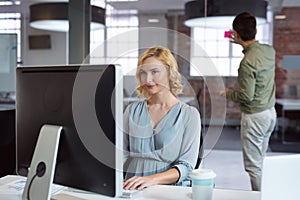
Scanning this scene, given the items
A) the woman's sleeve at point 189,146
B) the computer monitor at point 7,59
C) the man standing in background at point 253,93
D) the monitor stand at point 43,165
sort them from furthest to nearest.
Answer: the computer monitor at point 7,59 < the man standing in background at point 253,93 < the woman's sleeve at point 189,146 < the monitor stand at point 43,165

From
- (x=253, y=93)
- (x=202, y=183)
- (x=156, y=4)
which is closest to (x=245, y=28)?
(x=253, y=93)

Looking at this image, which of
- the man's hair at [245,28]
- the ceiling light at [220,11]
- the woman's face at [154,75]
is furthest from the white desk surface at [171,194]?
the ceiling light at [220,11]

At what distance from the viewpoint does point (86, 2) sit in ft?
15.4

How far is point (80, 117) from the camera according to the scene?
3.71ft

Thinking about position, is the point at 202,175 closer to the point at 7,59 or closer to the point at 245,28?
the point at 245,28

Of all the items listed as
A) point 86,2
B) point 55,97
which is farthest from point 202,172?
point 86,2

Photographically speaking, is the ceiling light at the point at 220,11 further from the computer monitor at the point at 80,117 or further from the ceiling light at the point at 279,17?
the computer monitor at the point at 80,117

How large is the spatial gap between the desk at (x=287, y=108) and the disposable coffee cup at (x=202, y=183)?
407 centimetres

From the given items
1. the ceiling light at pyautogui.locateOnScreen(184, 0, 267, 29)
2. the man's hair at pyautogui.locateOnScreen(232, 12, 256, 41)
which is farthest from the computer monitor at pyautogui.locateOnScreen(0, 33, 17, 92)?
the man's hair at pyautogui.locateOnScreen(232, 12, 256, 41)

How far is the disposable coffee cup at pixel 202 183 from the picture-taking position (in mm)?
1306

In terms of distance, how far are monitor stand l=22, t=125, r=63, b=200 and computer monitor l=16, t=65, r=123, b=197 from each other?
0.03 meters

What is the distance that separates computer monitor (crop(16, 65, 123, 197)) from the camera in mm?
1062

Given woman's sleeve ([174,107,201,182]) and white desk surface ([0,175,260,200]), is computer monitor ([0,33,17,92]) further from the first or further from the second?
white desk surface ([0,175,260,200])

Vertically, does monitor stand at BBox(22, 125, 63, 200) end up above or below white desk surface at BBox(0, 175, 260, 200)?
above
